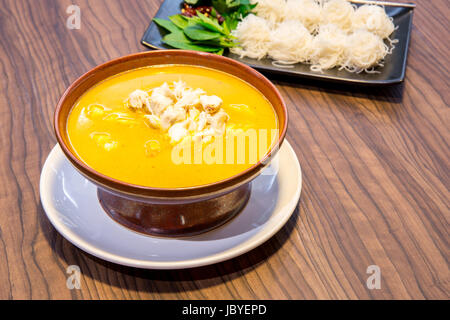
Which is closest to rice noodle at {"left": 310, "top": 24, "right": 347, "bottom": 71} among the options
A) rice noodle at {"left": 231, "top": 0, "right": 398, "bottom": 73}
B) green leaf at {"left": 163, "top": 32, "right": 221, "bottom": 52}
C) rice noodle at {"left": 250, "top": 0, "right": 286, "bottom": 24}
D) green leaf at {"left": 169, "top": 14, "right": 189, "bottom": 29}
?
rice noodle at {"left": 231, "top": 0, "right": 398, "bottom": 73}

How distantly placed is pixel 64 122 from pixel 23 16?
120 cm

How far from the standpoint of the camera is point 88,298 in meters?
1.10

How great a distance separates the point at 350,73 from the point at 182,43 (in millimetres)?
675

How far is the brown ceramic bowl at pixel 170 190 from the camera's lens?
1.02 m

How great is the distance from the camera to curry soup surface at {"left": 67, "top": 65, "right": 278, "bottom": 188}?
110cm

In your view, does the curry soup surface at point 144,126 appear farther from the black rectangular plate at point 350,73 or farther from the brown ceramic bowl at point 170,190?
the black rectangular plate at point 350,73

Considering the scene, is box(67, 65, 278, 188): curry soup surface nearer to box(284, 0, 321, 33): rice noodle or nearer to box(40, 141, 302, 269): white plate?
box(40, 141, 302, 269): white plate

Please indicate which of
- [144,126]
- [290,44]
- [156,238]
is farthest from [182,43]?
[156,238]

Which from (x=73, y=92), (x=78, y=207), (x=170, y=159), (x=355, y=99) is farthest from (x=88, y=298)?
(x=355, y=99)

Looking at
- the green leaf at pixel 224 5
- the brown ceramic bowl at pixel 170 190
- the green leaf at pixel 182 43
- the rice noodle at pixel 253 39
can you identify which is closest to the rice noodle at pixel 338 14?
the rice noodle at pixel 253 39

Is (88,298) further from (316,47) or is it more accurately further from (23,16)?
(23,16)

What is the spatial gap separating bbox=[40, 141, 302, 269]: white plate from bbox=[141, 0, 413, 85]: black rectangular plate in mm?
533

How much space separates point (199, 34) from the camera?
6.28 feet

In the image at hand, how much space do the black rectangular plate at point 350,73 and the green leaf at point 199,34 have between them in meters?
0.09
